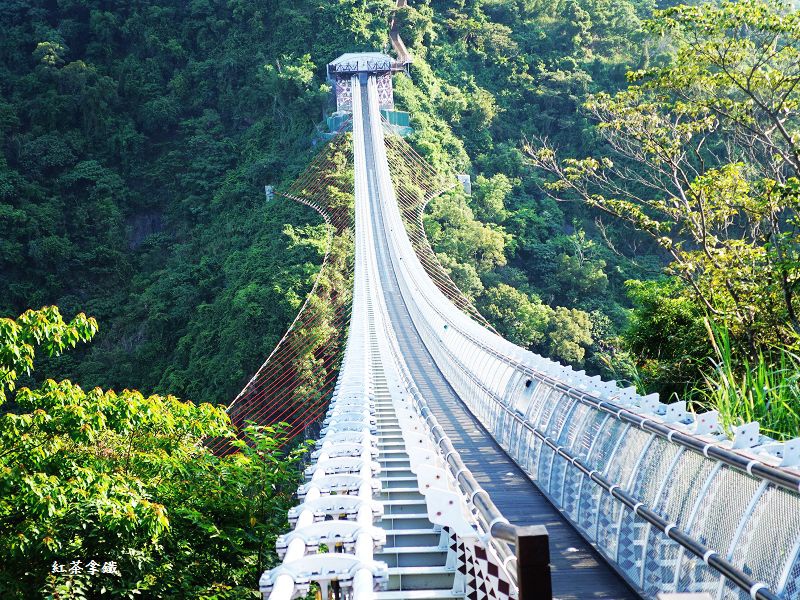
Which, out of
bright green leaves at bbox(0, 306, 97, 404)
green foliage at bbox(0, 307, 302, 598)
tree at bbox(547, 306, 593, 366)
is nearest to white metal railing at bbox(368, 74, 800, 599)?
green foliage at bbox(0, 307, 302, 598)

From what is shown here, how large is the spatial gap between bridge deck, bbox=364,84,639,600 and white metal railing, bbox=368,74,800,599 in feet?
0.34

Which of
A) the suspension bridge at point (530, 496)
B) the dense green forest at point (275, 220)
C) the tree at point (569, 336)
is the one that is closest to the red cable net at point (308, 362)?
the dense green forest at point (275, 220)

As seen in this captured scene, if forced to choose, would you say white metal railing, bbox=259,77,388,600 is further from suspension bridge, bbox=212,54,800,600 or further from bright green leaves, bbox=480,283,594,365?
bright green leaves, bbox=480,283,594,365

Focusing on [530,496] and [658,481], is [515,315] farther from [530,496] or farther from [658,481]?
[658,481]

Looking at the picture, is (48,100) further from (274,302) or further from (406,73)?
(274,302)

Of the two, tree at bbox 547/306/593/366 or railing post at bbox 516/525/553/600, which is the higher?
railing post at bbox 516/525/553/600

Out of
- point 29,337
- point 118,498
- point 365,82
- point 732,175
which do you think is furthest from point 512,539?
point 365,82

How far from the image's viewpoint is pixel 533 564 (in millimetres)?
3100

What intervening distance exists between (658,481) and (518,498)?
7.88 feet

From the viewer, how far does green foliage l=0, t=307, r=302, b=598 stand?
6.07 m

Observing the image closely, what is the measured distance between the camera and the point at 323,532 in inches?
169

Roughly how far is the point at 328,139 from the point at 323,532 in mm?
38282

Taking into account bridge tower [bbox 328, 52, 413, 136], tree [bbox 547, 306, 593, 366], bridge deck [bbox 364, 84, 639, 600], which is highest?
bridge tower [bbox 328, 52, 413, 136]

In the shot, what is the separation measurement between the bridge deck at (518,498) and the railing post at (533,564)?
2509mm
